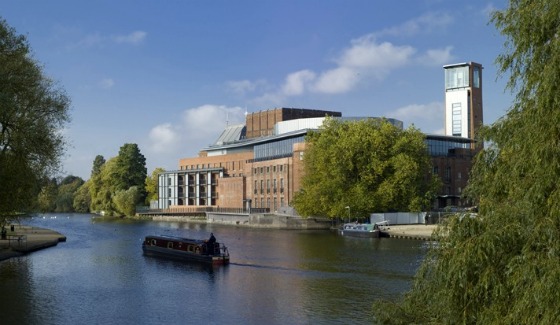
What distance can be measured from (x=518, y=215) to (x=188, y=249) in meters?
44.5

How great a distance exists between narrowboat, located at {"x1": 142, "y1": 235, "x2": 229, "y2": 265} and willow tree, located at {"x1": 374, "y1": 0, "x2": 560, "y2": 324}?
37270mm

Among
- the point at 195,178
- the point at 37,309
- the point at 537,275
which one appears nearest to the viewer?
the point at 537,275

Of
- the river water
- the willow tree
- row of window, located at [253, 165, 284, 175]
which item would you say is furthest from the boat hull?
the willow tree

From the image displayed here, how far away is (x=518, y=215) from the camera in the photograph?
1308cm

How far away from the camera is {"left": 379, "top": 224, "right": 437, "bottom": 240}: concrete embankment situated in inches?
2945

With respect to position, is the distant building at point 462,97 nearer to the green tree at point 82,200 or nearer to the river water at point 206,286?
the river water at point 206,286

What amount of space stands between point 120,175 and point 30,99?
131 m

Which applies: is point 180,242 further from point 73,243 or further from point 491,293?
point 491,293

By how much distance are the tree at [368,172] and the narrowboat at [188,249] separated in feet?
119

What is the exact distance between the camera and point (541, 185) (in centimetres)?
1248

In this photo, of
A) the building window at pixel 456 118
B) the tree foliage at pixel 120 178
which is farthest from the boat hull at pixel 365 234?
the tree foliage at pixel 120 178

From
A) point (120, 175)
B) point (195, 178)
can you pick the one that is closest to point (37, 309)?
point (195, 178)

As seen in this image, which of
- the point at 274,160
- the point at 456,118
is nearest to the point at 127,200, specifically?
the point at 274,160

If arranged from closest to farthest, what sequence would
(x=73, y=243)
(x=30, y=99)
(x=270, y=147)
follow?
(x=30, y=99), (x=73, y=243), (x=270, y=147)
